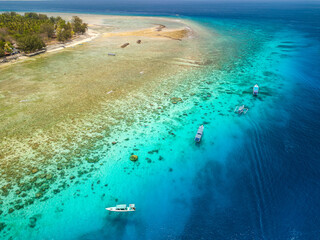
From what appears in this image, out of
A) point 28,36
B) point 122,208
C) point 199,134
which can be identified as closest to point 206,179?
point 199,134

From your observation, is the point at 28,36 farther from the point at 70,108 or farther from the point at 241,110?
the point at 241,110

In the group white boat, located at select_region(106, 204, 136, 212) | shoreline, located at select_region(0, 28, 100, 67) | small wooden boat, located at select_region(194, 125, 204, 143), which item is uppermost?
shoreline, located at select_region(0, 28, 100, 67)

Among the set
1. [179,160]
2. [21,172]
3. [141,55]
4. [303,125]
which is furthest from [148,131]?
[141,55]

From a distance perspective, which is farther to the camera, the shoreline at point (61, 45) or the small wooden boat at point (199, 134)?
the shoreline at point (61, 45)

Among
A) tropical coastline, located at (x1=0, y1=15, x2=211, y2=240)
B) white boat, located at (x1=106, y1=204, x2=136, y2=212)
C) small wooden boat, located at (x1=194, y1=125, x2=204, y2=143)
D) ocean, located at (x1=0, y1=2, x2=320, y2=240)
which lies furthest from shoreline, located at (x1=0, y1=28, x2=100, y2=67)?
small wooden boat, located at (x1=194, y1=125, x2=204, y2=143)

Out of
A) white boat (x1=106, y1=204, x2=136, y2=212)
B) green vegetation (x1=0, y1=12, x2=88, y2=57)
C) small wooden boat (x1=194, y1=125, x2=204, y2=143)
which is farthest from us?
green vegetation (x1=0, y1=12, x2=88, y2=57)

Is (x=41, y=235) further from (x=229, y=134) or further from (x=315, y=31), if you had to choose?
(x=315, y=31)

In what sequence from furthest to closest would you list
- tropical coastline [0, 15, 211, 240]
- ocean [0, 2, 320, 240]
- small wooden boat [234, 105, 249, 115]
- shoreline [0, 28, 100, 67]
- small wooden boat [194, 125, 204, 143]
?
1. shoreline [0, 28, 100, 67]
2. small wooden boat [234, 105, 249, 115]
3. small wooden boat [194, 125, 204, 143]
4. tropical coastline [0, 15, 211, 240]
5. ocean [0, 2, 320, 240]

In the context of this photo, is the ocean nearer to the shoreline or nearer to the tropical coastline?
the tropical coastline

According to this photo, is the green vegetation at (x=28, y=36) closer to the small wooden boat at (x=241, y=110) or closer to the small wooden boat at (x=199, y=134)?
the small wooden boat at (x=199, y=134)

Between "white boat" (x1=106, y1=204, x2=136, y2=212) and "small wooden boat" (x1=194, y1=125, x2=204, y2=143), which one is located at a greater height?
"small wooden boat" (x1=194, y1=125, x2=204, y2=143)

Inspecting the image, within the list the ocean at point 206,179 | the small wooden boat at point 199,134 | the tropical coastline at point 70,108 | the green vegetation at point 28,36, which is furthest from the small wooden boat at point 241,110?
the green vegetation at point 28,36
